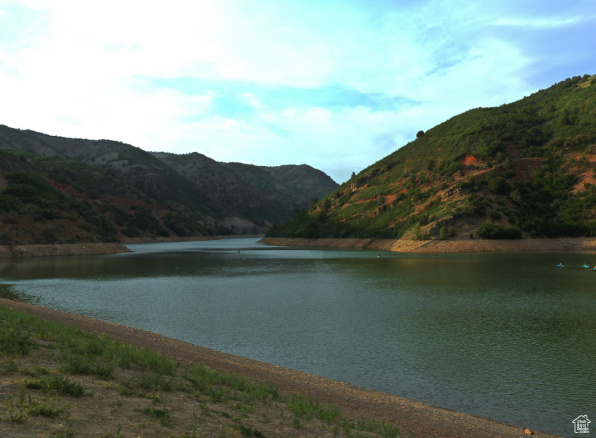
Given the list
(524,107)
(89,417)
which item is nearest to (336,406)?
(89,417)

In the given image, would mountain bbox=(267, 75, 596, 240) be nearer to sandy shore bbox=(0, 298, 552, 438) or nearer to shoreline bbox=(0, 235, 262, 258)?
shoreline bbox=(0, 235, 262, 258)

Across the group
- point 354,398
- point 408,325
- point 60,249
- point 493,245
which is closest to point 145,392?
point 354,398

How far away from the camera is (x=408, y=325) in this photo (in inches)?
1159

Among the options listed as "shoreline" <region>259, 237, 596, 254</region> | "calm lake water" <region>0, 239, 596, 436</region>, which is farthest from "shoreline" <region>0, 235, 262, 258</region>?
"shoreline" <region>259, 237, 596, 254</region>

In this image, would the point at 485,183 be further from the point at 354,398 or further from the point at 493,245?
the point at 354,398

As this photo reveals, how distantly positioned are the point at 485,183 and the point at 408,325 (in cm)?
11040

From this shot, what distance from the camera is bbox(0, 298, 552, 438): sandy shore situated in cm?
1337

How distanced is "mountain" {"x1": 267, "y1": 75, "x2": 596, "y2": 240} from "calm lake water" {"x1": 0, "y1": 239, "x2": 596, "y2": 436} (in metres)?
56.8

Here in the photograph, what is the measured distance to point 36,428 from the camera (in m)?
8.66

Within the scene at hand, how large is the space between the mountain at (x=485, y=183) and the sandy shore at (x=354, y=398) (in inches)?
3910

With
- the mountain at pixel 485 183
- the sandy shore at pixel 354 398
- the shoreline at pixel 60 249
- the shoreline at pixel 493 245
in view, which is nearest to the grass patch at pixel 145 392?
the sandy shore at pixel 354 398

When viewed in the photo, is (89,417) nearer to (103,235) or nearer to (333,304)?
(333,304)

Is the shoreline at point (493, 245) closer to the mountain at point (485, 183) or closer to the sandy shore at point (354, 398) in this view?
the mountain at point (485, 183)

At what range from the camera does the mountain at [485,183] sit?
112m
